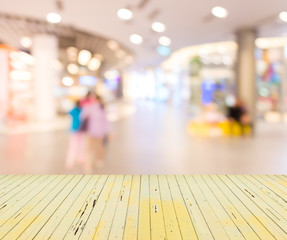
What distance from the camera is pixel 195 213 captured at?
11.4 feet

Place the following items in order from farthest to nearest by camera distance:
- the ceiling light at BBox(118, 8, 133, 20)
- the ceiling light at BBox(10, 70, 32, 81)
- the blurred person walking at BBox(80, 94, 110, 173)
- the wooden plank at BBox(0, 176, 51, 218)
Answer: the ceiling light at BBox(10, 70, 32, 81) < the ceiling light at BBox(118, 8, 133, 20) < the blurred person walking at BBox(80, 94, 110, 173) < the wooden plank at BBox(0, 176, 51, 218)

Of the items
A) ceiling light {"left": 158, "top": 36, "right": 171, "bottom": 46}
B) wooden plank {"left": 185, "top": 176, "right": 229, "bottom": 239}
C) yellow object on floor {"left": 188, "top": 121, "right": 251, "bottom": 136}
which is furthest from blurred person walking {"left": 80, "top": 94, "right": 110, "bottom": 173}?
ceiling light {"left": 158, "top": 36, "right": 171, "bottom": 46}

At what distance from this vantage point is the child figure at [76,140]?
19.9 feet

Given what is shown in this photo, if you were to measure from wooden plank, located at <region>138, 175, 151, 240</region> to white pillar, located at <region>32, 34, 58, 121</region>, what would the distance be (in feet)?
32.4

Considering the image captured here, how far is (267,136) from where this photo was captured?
10.8 m

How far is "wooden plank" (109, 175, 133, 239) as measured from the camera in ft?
9.68

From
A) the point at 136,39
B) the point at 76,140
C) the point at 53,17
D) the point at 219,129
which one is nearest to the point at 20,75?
the point at 136,39

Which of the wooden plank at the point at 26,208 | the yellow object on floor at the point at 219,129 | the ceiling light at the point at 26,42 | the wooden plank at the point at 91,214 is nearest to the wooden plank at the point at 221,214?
the wooden plank at the point at 91,214

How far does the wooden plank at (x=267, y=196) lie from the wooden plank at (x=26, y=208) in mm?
2384

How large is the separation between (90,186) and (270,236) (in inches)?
93.7

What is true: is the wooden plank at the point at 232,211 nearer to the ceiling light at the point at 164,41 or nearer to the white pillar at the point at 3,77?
the white pillar at the point at 3,77

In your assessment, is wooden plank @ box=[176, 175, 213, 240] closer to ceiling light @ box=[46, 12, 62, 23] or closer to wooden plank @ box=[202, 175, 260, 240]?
wooden plank @ box=[202, 175, 260, 240]

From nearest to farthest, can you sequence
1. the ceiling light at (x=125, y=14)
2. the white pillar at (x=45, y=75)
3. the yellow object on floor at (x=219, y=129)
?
the ceiling light at (x=125, y=14) < the yellow object on floor at (x=219, y=129) < the white pillar at (x=45, y=75)

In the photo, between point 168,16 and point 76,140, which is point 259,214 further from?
point 168,16
